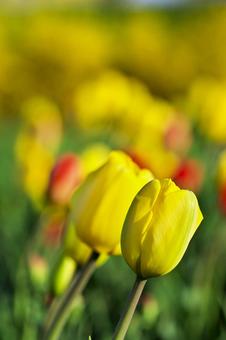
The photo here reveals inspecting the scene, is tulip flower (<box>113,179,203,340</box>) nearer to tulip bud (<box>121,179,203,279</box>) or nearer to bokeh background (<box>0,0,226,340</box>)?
tulip bud (<box>121,179,203,279</box>)

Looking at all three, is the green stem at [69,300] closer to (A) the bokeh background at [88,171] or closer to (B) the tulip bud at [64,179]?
(A) the bokeh background at [88,171]

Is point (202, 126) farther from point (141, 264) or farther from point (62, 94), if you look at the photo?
point (62, 94)

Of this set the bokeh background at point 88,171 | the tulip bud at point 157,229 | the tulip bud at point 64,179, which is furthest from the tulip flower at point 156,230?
the tulip bud at point 64,179

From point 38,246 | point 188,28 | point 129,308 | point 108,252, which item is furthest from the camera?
point 188,28

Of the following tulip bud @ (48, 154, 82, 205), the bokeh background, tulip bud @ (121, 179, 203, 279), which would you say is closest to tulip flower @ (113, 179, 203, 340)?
tulip bud @ (121, 179, 203, 279)

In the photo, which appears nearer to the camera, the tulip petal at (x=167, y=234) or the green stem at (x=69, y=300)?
the tulip petal at (x=167, y=234)

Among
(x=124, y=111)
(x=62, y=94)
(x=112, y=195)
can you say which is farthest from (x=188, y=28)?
(x=112, y=195)
